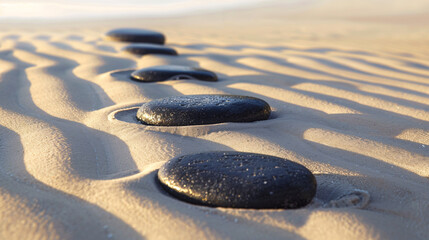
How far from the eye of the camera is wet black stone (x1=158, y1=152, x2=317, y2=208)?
1097 millimetres

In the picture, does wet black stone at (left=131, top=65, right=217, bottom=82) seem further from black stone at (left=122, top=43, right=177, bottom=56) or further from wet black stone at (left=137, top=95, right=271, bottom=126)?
black stone at (left=122, top=43, right=177, bottom=56)

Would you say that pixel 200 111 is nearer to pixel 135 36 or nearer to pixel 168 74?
pixel 168 74

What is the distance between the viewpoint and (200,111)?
1677 mm

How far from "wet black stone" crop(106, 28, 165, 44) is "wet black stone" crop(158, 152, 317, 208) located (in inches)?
142

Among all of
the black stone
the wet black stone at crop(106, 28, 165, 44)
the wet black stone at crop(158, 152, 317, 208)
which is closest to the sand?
the wet black stone at crop(158, 152, 317, 208)

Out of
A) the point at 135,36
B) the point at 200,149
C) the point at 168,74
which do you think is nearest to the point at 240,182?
the point at 200,149

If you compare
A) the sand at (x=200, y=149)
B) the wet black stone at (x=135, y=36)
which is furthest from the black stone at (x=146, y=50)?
the wet black stone at (x=135, y=36)

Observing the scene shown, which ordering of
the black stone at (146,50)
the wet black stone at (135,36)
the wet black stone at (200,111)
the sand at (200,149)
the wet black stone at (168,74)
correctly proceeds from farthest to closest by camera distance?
the wet black stone at (135,36) → the black stone at (146,50) → the wet black stone at (168,74) → the wet black stone at (200,111) → the sand at (200,149)

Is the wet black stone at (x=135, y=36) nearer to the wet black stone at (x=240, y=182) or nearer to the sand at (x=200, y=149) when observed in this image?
the sand at (x=200, y=149)

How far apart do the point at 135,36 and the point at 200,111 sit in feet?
10.4

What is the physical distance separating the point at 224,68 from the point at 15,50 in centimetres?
198

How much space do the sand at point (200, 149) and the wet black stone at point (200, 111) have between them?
0.05 metres

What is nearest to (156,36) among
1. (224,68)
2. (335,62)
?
(224,68)

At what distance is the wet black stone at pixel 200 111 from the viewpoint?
1.67 meters
